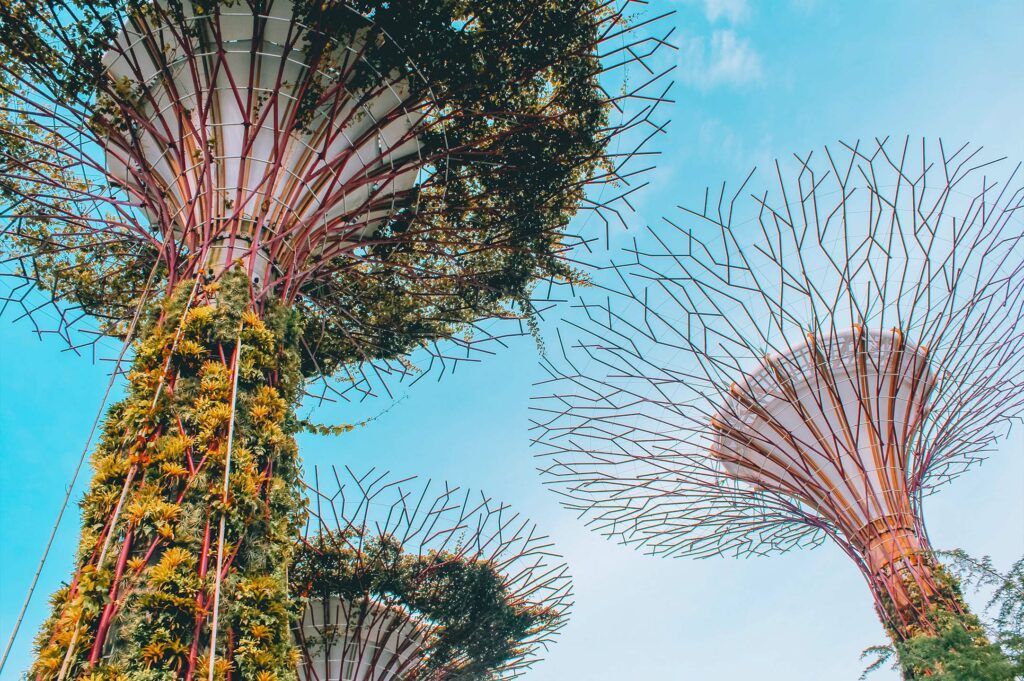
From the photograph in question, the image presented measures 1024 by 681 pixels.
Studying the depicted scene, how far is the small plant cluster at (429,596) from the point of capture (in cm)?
1466

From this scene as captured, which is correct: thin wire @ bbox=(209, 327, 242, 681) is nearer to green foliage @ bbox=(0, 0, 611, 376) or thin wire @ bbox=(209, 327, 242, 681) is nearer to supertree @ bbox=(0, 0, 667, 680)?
supertree @ bbox=(0, 0, 667, 680)

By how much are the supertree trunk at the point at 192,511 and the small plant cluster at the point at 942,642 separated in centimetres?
585

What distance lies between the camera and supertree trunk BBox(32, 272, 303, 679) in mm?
5469

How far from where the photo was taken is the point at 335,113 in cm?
908

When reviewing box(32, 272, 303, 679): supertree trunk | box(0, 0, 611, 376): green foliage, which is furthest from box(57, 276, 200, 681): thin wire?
box(0, 0, 611, 376): green foliage

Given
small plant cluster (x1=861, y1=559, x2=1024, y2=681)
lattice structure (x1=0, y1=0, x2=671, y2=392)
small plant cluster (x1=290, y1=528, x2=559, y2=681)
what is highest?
lattice structure (x1=0, y1=0, x2=671, y2=392)

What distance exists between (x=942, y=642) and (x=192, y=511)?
774 centimetres

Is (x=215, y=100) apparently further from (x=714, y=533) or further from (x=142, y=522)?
(x=714, y=533)

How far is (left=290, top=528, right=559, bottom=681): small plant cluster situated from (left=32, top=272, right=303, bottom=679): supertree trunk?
25.2 ft

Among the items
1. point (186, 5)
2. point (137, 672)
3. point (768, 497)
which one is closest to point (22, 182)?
point (186, 5)

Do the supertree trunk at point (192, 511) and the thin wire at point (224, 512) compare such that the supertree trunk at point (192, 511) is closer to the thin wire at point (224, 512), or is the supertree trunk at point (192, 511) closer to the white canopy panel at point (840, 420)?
the thin wire at point (224, 512)

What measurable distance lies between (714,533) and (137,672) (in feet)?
36.3

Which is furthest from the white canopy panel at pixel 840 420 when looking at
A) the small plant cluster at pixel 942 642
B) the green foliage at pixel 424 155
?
the green foliage at pixel 424 155

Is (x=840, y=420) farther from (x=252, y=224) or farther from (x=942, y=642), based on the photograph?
(x=252, y=224)
